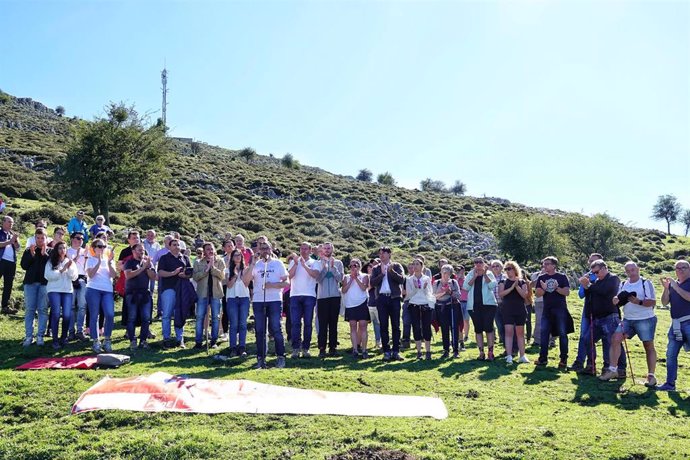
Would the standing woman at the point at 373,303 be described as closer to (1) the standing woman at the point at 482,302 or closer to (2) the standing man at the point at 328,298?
(2) the standing man at the point at 328,298

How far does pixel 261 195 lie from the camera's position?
55875mm

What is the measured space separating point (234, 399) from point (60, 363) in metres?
3.75

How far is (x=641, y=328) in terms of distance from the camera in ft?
34.1

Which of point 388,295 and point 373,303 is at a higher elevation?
point 388,295

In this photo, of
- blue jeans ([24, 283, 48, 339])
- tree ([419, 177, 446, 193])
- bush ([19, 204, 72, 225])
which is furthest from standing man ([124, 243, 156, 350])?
tree ([419, 177, 446, 193])

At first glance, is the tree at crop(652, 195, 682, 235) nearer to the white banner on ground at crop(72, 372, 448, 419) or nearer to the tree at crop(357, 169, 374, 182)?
the tree at crop(357, 169, 374, 182)

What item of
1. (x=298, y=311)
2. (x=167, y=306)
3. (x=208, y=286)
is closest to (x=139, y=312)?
Answer: (x=167, y=306)

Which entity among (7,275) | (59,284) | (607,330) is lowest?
(607,330)

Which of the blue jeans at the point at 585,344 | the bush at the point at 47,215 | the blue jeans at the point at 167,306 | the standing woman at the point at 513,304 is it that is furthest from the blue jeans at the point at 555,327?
the bush at the point at 47,215

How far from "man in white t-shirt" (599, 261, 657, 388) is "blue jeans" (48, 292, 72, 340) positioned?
421 inches

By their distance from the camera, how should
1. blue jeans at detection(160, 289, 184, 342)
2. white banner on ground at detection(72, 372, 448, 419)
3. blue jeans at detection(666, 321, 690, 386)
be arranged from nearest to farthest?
white banner on ground at detection(72, 372, 448, 419)
blue jeans at detection(666, 321, 690, 386)
blue jeans at detection(160, 289, 184, 342)

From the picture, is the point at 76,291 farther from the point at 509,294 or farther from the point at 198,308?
the point at 509,294

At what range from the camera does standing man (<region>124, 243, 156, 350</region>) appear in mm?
11375

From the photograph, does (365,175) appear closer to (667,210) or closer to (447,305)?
(667,210)
